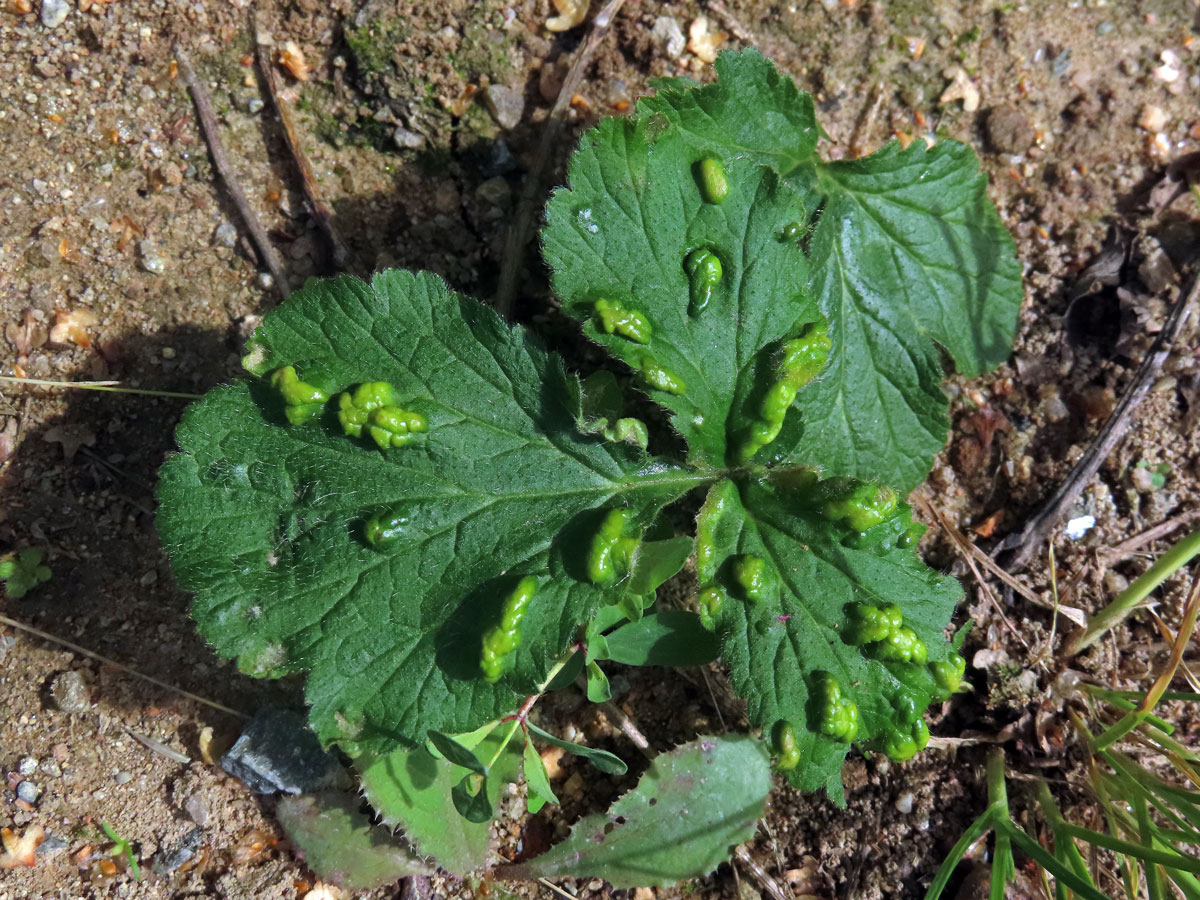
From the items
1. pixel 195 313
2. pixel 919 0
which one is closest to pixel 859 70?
pixel 919 0

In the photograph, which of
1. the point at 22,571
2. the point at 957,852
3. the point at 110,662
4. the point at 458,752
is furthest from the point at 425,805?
the point at 957,852

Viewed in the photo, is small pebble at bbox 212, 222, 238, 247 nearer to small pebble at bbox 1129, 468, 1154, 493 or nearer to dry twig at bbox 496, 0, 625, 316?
dry twig at bbox 496, 0, 625, 316

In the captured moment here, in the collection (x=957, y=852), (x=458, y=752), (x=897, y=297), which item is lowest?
(x=458, y=752)

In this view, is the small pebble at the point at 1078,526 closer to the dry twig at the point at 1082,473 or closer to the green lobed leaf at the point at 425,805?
the dry twig at the point at 1082,473

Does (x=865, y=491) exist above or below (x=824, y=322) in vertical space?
below

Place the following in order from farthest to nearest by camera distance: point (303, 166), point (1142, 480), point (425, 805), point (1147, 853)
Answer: point (1142, 480), point (303, 166), point (425, 805), point (1147, 853)

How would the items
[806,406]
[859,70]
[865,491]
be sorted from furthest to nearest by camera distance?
[859,70] < [806,406] < [865,491]

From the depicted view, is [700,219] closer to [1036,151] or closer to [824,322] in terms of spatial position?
[824,322]

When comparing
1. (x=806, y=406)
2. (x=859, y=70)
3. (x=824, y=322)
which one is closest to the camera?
(x=824, y=322)

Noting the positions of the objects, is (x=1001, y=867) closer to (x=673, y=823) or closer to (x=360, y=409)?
(x=673, y=823)
